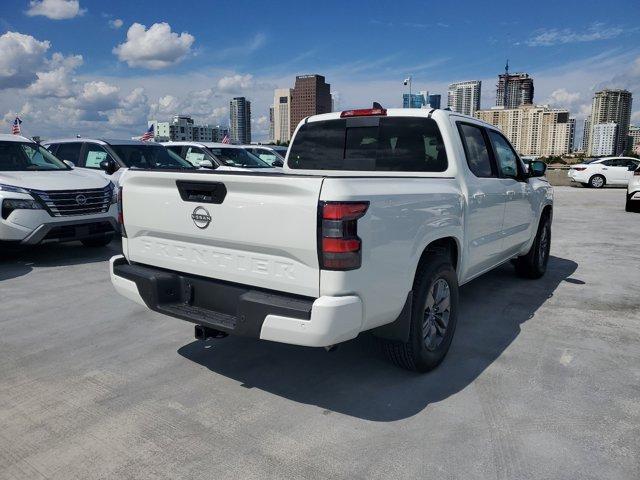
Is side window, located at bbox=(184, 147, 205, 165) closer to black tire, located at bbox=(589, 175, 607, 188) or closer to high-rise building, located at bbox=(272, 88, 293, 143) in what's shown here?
black tire, located at bbox=(589, 175, 607, 188)

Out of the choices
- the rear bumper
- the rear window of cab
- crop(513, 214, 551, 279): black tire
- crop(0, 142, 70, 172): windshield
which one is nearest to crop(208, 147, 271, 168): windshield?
crop(0, 142, 70, 172): windshield

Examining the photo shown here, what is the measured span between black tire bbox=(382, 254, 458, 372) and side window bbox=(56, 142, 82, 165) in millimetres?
8573

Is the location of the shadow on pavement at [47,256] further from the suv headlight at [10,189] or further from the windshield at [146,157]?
the windshield at [146,157]

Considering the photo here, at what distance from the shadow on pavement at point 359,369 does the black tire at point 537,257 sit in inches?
60.4

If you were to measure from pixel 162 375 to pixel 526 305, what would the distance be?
373cm

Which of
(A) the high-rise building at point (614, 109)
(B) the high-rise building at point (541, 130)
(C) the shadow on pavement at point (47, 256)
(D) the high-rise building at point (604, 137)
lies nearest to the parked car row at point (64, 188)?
(C) the shadow on pavement at point (47, 256)

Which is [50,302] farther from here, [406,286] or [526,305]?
[526,305]

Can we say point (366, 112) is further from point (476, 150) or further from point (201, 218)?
point (201, 218)

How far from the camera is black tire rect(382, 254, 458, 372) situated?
3.30 m

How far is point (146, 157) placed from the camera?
9.91m

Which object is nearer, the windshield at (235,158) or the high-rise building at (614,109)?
the windshield at (235,158)

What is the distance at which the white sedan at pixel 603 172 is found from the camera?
23281mm

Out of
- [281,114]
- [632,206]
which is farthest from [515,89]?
[632,206]

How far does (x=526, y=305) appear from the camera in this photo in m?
5.29
